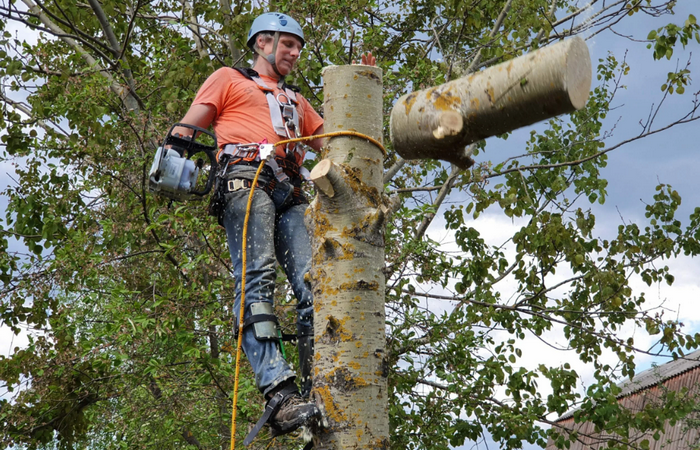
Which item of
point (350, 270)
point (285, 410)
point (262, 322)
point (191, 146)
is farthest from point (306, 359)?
point (191, 146)

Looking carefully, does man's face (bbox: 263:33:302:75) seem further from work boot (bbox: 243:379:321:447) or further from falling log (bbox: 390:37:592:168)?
work boot (bbox: 243:379:321:447)

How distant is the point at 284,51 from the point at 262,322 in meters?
1.59

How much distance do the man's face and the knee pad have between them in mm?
1403

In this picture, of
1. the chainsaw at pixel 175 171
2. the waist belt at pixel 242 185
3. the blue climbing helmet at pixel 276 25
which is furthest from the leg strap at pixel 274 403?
the blue climbing helmet at pixel 276 25

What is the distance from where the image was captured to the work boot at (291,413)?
284cm

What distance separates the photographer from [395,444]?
6.00 m

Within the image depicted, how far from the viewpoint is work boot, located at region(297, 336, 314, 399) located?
135 inches

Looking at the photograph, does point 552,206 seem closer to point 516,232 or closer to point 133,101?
point 516,232

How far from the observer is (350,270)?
9.85 feet

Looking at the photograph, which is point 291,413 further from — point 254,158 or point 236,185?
point 254,158

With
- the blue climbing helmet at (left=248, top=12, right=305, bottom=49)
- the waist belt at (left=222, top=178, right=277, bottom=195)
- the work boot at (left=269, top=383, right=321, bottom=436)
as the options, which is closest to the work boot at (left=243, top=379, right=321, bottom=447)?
the work boot at (left=269, top=383, right=321, bottom=436)

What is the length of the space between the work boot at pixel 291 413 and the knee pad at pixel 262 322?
0.26 metres

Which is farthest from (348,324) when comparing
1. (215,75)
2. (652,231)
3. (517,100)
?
(652,231)

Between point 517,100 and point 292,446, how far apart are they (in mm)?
4339
